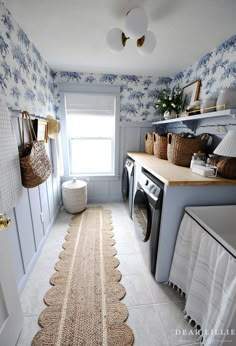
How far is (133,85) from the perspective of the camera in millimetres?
2592

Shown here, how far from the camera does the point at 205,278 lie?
38.8 inches

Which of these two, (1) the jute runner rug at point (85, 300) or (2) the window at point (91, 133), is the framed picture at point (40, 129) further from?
(1) the jute runner rug at point (85, 300)

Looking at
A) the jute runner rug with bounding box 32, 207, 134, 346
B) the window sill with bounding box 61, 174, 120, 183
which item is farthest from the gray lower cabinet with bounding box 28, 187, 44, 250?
the window sill with bounding box 61, 174, 120, 183

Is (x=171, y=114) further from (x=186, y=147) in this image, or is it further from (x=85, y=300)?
Result: (x=85, y=300)

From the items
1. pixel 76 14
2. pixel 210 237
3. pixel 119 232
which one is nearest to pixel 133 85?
pixel 76 14

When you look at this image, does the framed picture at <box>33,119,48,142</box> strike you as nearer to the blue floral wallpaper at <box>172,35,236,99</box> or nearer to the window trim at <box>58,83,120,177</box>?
the window trim at <box>58,83,120,177</box>

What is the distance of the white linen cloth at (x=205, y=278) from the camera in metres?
0.80

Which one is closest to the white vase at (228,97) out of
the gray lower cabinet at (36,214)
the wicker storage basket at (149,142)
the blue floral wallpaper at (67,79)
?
the blue floral wallpaper at (67,79)

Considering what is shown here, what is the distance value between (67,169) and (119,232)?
1.39 m

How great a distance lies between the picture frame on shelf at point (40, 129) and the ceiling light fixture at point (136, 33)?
0.97 metres

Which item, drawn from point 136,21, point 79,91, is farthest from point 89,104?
Result: point 136,21

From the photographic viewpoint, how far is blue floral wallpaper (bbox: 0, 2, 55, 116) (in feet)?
3.85

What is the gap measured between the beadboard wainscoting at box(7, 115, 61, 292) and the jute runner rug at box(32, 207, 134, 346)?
265 millimetres

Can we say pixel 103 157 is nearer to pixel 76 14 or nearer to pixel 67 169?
pixel 67 169
